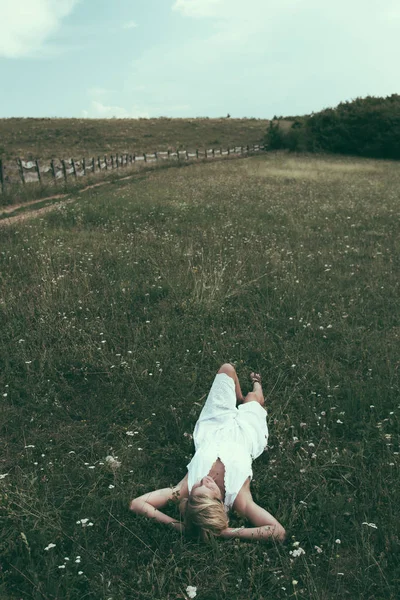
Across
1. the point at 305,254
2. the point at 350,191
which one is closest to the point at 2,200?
the point at 305,254

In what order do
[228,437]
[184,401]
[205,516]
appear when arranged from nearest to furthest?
[205,516], [228,437], [184,401]

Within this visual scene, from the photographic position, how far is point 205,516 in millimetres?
3600

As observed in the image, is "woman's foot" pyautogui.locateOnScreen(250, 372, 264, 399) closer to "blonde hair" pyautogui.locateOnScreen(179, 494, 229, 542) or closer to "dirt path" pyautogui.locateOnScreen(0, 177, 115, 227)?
"blonde hair" pyautogui.locateOnScreen(179, 494, 229, 542)

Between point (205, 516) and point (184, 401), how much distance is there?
1.92 m

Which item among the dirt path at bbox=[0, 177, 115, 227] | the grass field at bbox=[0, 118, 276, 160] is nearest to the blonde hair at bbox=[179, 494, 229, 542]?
the dirt path at bbox=[0, 177, 115, 227]

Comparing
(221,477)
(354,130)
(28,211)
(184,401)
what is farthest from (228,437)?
(354,130)

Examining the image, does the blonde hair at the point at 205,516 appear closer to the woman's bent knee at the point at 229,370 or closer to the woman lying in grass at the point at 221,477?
the woman lying in grass at the point at 221,477

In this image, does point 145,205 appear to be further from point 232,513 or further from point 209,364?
point 232,513

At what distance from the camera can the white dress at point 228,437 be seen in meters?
4.07

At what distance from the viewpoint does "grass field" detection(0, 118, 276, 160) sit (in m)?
46.3

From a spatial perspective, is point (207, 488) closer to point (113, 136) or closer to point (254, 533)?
point (254, 533)

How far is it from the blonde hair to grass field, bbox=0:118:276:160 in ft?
137

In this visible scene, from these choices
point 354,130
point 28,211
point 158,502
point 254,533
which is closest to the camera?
point 254,533

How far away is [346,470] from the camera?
14.4ft
